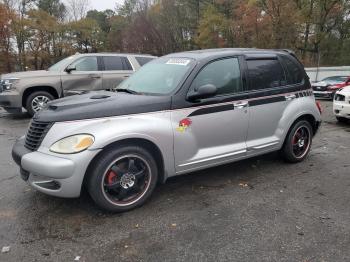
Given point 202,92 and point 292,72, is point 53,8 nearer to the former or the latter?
point 292,72

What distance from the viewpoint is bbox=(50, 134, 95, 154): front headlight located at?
3656mm

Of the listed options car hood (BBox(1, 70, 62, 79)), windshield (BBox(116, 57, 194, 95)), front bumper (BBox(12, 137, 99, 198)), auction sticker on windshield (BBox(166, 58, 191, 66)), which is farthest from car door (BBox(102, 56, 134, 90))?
front bumper (BBox(12, 137, 99, 198))

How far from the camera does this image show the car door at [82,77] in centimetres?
1014

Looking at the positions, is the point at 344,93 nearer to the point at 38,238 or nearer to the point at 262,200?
the point at 262,200

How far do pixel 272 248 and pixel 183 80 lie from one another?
7.15 ft

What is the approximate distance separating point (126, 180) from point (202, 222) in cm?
94

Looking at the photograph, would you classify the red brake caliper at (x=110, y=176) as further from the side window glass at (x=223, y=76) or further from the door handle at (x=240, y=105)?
the door handle at (x=240, y=105)

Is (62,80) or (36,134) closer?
(36,134)

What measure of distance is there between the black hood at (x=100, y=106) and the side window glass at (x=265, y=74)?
1448mm

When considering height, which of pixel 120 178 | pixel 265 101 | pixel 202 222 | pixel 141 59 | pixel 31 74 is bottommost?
pixel 202 222

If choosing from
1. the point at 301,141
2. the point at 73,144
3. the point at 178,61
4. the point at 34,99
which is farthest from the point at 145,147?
the point at 34,99

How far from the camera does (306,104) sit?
567 centimetres

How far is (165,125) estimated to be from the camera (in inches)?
164

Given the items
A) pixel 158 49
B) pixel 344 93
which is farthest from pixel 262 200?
pixel 158 49
